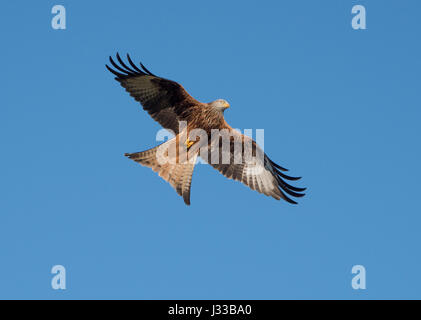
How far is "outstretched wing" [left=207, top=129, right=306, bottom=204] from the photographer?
10328 millimetres

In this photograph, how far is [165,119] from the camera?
995cm

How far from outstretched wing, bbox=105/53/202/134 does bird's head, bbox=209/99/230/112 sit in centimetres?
24

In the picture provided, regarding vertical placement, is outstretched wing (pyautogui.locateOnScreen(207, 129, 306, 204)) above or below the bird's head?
below

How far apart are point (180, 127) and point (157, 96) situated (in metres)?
0.63

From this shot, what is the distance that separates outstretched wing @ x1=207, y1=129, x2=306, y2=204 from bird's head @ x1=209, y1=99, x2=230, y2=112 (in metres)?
0.62

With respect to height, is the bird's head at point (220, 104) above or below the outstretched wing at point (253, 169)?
above

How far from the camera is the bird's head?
32.3 feet

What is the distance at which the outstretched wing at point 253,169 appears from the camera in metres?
10.3

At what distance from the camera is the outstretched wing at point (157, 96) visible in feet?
A: 32.2

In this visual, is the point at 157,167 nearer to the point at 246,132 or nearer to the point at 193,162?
the point at 193,162

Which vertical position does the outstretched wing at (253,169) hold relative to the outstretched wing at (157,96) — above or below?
below

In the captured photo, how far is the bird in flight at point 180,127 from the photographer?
31.8 ft

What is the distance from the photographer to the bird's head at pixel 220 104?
984cm
